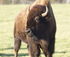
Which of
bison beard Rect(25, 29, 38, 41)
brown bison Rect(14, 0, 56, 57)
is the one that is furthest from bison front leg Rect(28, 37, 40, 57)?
bison beard Rect(25, 29, 38, 41)

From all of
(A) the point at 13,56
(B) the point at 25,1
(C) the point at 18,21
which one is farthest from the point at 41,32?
(B) the point at 25,1

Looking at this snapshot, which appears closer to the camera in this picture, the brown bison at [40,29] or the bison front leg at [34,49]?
the brown bison at [40,29]

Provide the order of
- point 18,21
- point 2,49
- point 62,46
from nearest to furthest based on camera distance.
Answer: point 18,21, point 2,49, point 62,46

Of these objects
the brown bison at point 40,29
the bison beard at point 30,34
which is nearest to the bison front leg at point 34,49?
the brown bison at point 40,29

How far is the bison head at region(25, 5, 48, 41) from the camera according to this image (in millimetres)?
6227

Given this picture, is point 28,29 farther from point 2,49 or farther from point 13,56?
point 2,49

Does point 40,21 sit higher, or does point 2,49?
point 40,21

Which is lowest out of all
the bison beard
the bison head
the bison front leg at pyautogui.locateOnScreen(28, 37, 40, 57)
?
the bison front leg at pyautogui.locateOnScreen(28, 37, 40, 57)

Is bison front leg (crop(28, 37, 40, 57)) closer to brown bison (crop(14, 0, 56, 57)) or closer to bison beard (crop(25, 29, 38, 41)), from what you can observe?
brown bison (crop(14, 0, 56, 57))

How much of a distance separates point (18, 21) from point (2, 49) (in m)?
2.55

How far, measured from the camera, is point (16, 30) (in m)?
8.51

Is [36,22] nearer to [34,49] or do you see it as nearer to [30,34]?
[30,34]

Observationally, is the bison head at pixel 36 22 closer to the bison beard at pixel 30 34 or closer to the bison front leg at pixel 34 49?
the bison beard at pixel 30 34

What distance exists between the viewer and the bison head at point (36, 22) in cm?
623
